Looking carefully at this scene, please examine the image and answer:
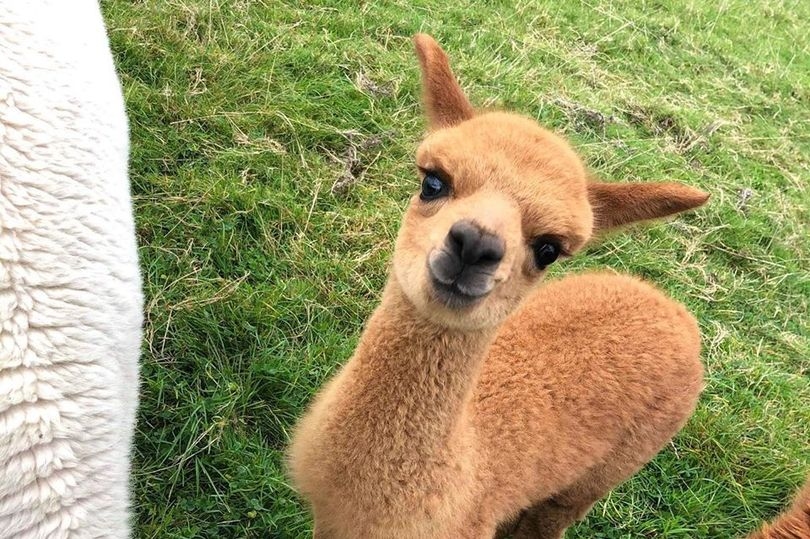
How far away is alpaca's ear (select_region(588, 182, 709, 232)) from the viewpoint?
5.57 ft

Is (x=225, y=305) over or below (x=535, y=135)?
below

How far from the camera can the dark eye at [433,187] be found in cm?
157

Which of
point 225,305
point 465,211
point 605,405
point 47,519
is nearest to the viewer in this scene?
point 47,519

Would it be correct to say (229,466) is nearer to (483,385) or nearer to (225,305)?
(225,305)

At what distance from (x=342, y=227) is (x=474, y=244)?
6.43ft

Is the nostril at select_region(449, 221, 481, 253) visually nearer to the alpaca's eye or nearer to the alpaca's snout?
the alpaca's snout

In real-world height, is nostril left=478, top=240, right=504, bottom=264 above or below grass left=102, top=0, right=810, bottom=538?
above

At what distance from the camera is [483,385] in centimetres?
194

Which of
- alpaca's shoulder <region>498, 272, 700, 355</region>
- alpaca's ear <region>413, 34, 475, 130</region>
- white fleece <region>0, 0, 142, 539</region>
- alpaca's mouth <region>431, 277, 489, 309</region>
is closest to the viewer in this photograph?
white fleece <region>0, 0, 142, 539</region>

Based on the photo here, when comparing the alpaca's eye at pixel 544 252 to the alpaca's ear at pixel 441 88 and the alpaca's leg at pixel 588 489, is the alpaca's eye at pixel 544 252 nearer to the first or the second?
the alpaca's ear at pixel 441 88

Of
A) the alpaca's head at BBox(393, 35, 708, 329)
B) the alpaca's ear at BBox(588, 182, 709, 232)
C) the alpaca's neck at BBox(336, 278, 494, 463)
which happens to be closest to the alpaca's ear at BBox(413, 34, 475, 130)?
the alpaca's head at BBox(393, 35, 708, 329)

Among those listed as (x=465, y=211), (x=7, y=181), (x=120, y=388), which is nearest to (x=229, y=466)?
(x=120, y=388)

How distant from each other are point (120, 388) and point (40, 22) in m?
1.11

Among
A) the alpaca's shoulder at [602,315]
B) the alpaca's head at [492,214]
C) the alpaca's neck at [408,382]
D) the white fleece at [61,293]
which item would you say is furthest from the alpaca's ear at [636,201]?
the white fleece at [61,293]
